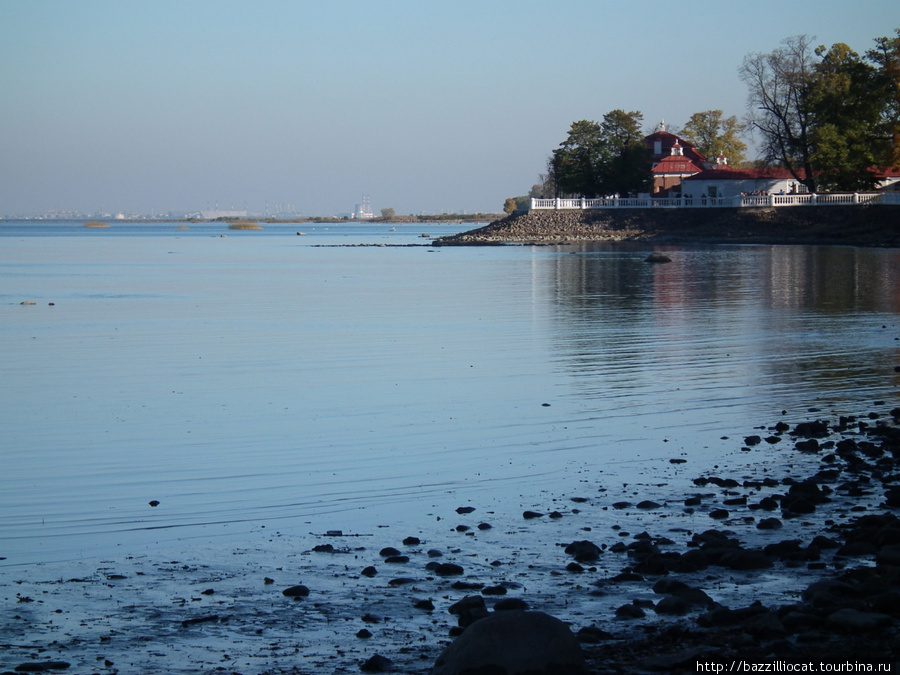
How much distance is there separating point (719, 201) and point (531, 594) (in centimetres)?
9178

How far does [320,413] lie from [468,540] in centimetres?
722

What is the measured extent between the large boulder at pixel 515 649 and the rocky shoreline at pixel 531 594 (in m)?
0.02

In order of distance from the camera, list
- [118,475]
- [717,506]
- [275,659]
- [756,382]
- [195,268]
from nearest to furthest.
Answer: [275,659] → [717,506] → [118,475] → [756,382] → [195,268]

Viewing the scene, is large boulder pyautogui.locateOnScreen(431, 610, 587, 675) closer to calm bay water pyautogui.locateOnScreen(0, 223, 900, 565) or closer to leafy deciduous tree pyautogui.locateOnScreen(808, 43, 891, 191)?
calm bay water pyautogui.locateOnScreen(0, 223, 900, 565)

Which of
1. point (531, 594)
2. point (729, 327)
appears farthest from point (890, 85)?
point (531, 594)

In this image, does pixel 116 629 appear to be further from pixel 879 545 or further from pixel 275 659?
pixel 879 545

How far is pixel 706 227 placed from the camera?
92.1m

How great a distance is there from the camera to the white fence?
82.6 m

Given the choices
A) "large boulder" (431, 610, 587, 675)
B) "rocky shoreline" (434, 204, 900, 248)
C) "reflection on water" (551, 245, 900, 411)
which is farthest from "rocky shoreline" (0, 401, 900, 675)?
"rocky shoreline" (434, 204, 900, 248)

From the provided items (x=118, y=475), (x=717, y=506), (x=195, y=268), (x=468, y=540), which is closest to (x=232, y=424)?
(x=118, y=475)

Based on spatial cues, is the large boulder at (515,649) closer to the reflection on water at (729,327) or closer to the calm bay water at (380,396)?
the calm bay water at (380,396)

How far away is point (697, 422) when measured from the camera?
15.4m

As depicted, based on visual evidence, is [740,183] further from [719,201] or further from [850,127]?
→ [850,127]

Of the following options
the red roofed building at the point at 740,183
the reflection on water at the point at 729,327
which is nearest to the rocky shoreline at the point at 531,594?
the reflection on water at the point at 729,327
